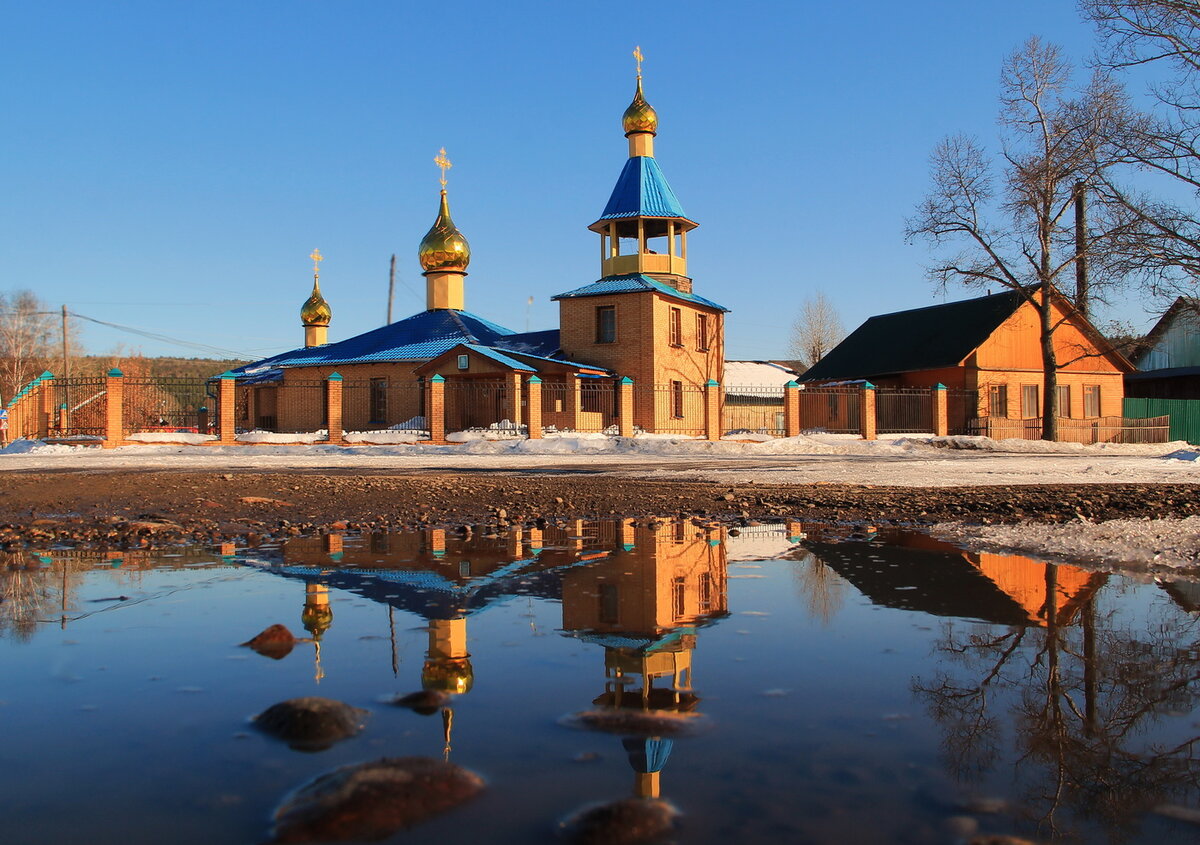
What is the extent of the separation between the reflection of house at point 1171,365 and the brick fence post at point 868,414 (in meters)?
15.0

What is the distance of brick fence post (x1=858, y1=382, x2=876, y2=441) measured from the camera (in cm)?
3117

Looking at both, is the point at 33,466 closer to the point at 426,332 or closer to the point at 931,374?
the point at 426,332

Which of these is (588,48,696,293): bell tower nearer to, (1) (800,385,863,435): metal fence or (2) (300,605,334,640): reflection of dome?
(1) (800,385,863,435): metal fence

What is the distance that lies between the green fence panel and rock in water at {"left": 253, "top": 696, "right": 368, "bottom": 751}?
130 feet

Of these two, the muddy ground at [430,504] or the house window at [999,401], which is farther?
the house window at [999,401]

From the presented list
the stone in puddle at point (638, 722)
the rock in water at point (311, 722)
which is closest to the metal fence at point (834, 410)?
the stone in puddle at point (638, 722)

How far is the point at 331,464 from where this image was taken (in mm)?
18422

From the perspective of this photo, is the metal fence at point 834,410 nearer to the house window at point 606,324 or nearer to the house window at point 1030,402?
the house window at point 1030,402

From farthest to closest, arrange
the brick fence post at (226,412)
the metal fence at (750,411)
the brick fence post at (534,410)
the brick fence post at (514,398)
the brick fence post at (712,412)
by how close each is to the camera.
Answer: the metal fence at (750,411) < the brick fence post at (514,398) < the brick fence post at (712,412) < the brick fence post at (534,410) < the brick fence post at (226,412)

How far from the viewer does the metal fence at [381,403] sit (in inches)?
1353

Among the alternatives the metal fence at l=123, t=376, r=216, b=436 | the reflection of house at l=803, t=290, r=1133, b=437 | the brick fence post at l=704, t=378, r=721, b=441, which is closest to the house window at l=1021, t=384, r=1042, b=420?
the reflection of house at l=803, t=290, r=1133, b=437

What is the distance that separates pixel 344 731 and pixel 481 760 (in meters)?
Result: 0.49

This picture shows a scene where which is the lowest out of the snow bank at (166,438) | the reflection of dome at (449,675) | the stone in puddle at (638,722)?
the stone in puddle at (638,722)

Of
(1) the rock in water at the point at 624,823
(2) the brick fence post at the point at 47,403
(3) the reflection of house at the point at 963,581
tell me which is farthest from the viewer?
(2) the brick fence post at the point at 47,403
